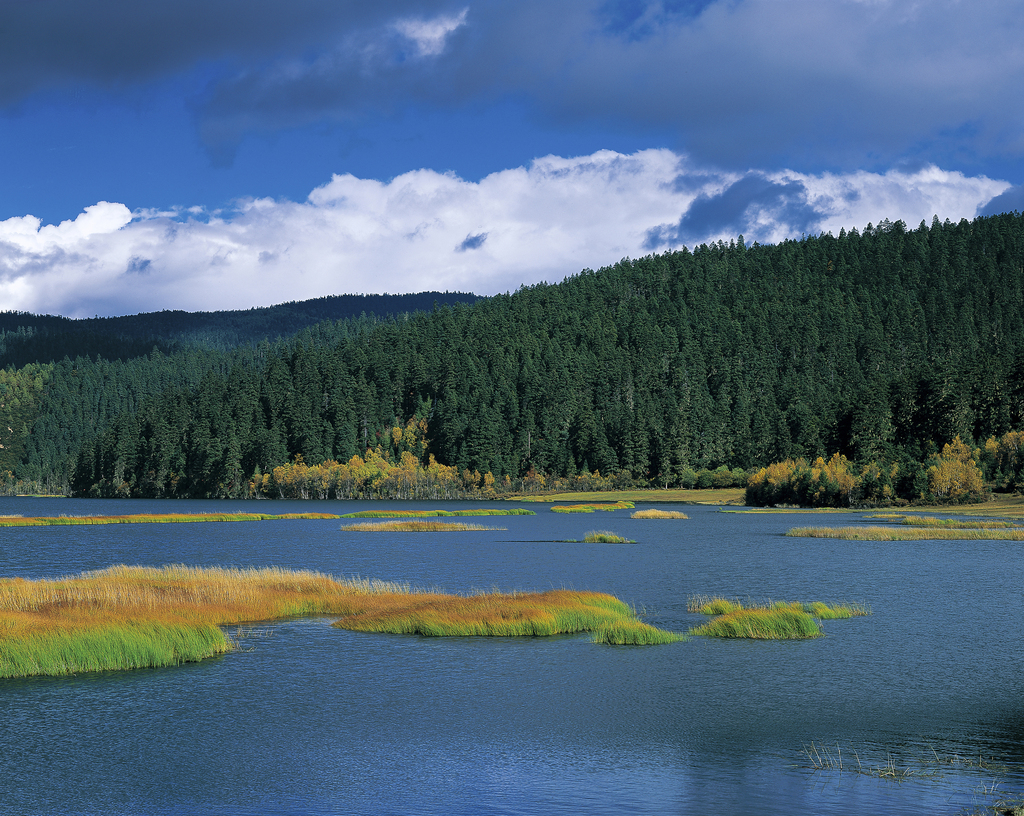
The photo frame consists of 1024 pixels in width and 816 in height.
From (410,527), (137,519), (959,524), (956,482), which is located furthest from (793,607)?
(956,482)

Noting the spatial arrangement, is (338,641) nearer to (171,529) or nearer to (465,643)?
(465,643)

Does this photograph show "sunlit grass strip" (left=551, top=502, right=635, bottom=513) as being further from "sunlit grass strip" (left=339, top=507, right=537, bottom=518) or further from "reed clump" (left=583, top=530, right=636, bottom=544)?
"reed clump" (left=583, top=530, right=636, bottom=544)

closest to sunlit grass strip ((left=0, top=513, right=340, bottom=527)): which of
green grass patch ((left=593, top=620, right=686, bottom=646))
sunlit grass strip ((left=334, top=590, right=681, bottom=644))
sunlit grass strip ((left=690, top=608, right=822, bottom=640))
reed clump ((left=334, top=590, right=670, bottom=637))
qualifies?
reed clump ((left=334, top=590, right=670, bottom=637))

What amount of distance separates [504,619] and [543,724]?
1384 cm

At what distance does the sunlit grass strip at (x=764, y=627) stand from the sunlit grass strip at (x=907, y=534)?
5697 centimetres

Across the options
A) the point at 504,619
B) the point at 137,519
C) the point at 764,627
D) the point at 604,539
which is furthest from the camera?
the point at 137,519

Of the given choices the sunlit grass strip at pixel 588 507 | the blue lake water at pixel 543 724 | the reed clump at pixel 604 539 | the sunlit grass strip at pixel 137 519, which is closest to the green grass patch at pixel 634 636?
the blue lake water at pixel 543 724

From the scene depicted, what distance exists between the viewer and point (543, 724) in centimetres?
2641

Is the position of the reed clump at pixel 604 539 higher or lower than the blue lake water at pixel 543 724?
lower

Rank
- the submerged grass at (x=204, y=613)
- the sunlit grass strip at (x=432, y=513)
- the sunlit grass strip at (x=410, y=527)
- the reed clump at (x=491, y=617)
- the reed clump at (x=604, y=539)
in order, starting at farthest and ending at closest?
the sunlit grass strip at (x=432, y=513), the sunlit grass strip at (x=410, y=527), the reed clump at (x=604, y=539), the reed clump at (x=491, y=617), the submerged grass at (x=204, y=613)

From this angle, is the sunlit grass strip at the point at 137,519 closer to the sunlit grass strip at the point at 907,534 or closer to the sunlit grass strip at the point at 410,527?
the sunlit grass strip at the point at 410,527

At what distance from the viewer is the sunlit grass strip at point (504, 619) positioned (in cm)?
3934

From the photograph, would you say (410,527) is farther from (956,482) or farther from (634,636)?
(956,482)

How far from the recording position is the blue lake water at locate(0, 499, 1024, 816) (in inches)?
795
